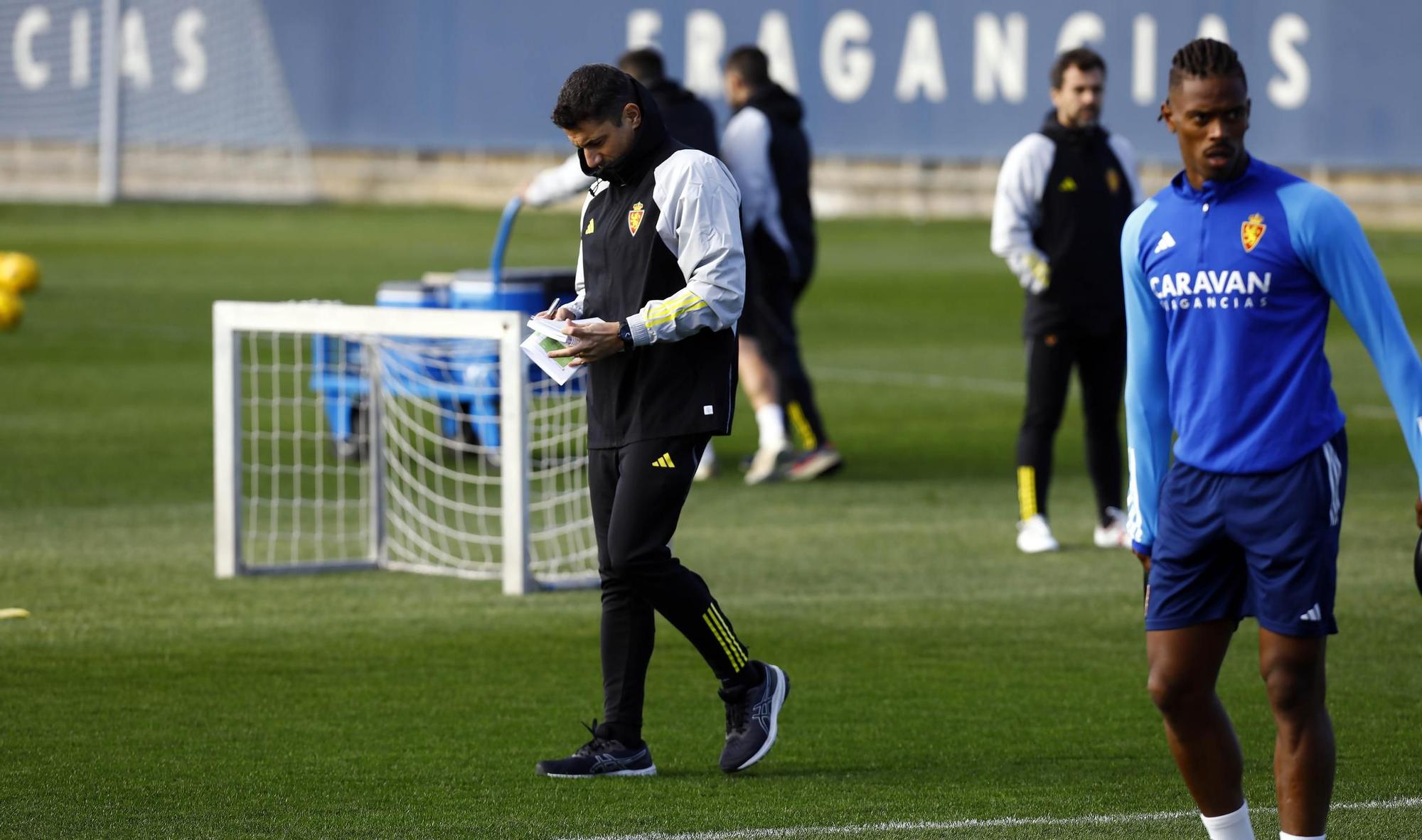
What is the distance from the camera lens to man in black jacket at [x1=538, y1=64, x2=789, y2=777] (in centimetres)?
571

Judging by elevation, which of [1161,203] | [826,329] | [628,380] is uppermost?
[1161,203]

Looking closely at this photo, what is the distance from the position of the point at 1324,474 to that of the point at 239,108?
133 ft

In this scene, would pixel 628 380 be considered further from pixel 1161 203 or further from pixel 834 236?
pixel 834 236

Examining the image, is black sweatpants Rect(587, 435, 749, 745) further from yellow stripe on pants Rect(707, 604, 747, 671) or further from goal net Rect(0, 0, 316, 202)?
goal net Rect(0, 0, 316, 202)

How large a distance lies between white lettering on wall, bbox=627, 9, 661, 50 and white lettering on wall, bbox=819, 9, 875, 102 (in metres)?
3.32

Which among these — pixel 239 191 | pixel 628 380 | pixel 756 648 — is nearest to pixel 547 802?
pixel 628 380

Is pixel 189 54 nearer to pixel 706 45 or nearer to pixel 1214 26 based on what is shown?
pixel 706 45

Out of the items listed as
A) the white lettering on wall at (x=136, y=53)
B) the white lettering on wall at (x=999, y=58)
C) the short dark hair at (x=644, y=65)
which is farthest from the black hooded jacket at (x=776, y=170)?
the white lettering on wall at (x=136, y=53)

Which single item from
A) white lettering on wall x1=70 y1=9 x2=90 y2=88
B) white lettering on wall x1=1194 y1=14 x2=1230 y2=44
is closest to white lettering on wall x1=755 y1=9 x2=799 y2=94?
white lettering on wall x1=1194 y1=14 x2=1230 y2=44

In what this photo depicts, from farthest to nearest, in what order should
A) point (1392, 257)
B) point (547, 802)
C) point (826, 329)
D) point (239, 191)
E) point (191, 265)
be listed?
point (239, 191) → point (1392, 257) → point (191, 265) → point (826, 329) → point (547, 802)

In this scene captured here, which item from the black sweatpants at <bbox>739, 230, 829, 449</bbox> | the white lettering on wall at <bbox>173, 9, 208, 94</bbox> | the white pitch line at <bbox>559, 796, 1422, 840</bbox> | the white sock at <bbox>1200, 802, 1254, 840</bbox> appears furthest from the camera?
the white lettering on wall at <bbox>173, 9, 208, 94</bbox>

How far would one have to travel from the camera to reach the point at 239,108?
42.9m

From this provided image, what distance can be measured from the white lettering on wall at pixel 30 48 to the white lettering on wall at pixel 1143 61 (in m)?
21.1

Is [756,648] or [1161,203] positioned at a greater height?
[1161,203]
